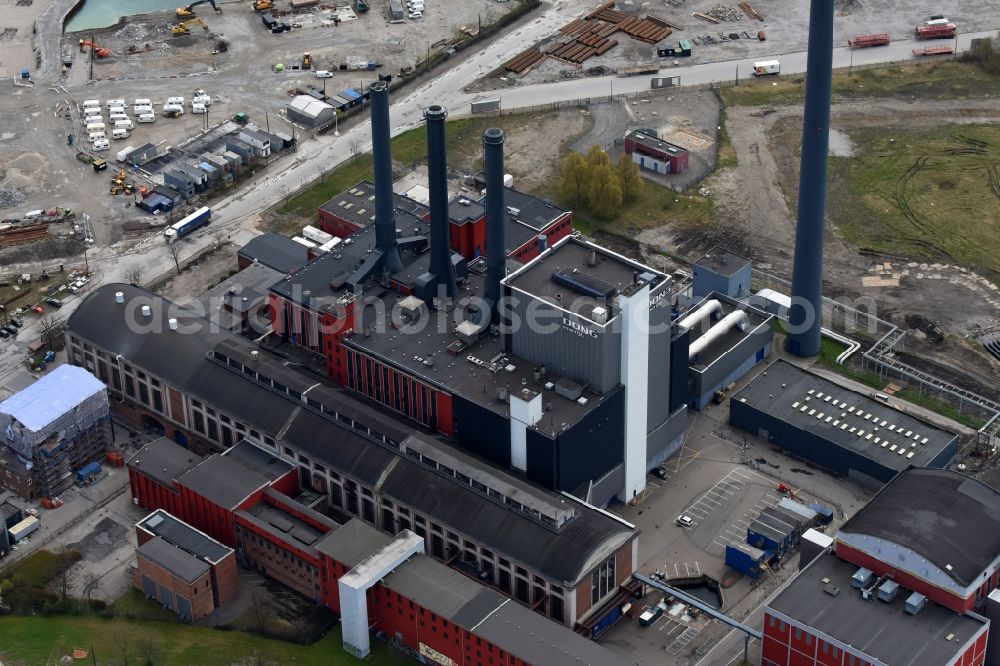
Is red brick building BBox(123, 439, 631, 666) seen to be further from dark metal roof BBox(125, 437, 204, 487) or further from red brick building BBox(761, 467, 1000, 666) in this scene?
red brick building BBox(761, 467, 1000, 666)

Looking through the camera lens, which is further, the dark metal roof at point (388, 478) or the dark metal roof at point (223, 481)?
the dark metal roof at point (223, 481)

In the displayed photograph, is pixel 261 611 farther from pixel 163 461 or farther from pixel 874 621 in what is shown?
pixel 874 621

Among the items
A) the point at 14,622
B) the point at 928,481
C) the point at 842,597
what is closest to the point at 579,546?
the point at 842,597

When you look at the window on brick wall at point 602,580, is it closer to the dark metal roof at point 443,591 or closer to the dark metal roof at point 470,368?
the dark metal roof at point 443,591

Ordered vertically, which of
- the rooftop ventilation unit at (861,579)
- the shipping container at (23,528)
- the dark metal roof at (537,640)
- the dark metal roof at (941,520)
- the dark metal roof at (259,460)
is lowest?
the shipping container at (23,528)

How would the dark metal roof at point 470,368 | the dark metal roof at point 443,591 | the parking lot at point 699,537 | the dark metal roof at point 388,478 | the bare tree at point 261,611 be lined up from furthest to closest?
the dark metal roof at point 470,368
the bare tree at point 261,611
the parking lot at point 699,537
the dark metal roof at point 388,478
the dark metal roof at point 443,591

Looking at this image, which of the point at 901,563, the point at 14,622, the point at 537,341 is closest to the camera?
the point at 901,563

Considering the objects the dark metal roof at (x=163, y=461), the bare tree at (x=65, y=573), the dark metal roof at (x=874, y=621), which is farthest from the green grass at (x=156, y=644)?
the dark metal roof at (x=874, y=621)

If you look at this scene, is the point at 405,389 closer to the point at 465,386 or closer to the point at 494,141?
the point at 465,386
